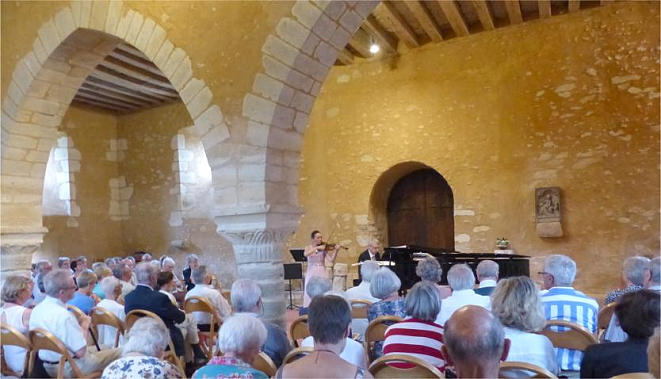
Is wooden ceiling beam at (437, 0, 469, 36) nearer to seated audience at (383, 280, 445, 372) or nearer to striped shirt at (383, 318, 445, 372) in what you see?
seated audience at (383, 280, 445, 372)

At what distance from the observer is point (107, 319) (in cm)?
344

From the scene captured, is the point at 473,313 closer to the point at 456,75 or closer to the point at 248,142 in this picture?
the point at 248,142

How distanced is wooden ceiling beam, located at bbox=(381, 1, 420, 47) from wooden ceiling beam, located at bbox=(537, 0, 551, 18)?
1888mm

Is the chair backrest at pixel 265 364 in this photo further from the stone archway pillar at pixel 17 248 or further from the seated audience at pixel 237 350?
the stone archway pillar at pixel 17 248

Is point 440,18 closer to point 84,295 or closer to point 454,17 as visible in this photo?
point 454,17

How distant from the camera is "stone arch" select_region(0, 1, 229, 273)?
5.09 metres

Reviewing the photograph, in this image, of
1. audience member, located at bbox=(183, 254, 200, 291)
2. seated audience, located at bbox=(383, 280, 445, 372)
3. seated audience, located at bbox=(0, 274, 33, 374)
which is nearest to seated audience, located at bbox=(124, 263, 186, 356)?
seated audience, located at bbox=(0, 274, 33, 374)

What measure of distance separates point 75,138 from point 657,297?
33.8 feet

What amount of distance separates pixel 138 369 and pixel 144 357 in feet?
0.20

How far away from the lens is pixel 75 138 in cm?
1001

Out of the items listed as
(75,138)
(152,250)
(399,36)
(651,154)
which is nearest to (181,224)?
(152,250)

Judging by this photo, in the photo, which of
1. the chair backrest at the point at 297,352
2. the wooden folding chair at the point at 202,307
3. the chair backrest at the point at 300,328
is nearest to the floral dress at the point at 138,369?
the chair backrest at the point at 297,352

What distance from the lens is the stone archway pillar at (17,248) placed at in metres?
5.71

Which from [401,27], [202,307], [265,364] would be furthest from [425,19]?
[265,364]
